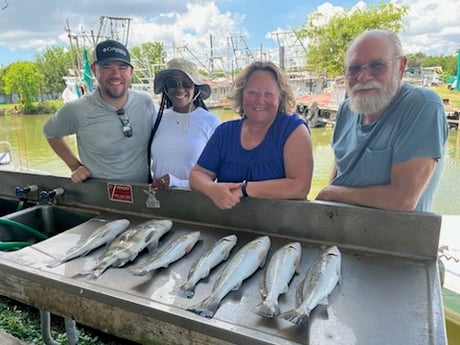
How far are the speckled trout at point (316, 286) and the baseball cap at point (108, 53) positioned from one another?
6.08 ft

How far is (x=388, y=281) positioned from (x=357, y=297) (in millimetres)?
165

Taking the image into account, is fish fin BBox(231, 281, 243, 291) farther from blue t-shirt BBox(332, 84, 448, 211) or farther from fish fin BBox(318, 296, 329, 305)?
blue t-shirt BBox(332, 84, 448, 211)

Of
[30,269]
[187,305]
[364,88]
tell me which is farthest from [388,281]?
[30,269]

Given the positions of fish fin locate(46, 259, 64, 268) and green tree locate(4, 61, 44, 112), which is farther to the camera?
green tree locate(4, 61, 44, 112)

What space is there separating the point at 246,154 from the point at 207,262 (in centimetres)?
63

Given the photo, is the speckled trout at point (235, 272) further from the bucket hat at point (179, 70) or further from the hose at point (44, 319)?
the bucket hat at point (179, 70)

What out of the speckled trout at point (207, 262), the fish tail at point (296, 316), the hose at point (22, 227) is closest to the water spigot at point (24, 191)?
the hose at point (22, 227)

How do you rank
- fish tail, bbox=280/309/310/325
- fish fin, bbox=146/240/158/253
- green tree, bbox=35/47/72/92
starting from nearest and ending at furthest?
1. fish tail, bbox=280/309/310/325
2. fish fin, bbox=146/240/158/253
3. green tree, bbox=35/47/72/92

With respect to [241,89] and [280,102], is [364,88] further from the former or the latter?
[241,89]

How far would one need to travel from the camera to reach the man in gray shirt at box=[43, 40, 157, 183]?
93.2 inches

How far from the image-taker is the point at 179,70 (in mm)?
2279

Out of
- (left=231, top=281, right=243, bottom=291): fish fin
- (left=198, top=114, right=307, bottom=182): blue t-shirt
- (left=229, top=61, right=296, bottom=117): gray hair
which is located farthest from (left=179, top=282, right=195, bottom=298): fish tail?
(left=229, top=61, right=296, bottom=117): gray hair

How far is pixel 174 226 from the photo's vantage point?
1849 millimetres

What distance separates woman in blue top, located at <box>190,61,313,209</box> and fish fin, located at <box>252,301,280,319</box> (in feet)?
2.06
